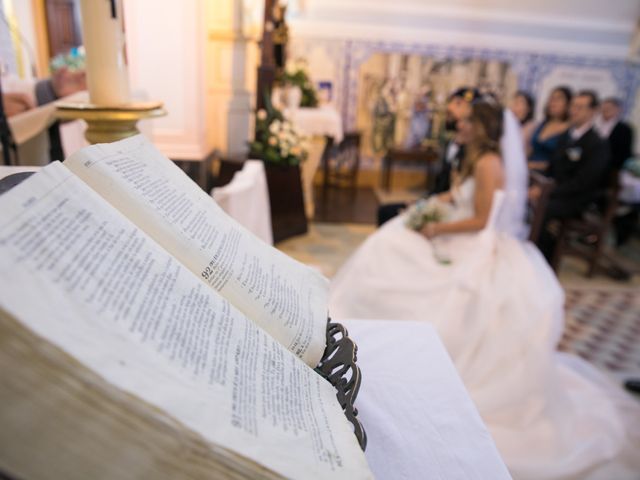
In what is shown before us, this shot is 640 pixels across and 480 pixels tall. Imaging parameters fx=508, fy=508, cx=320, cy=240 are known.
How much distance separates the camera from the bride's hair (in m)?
2.89

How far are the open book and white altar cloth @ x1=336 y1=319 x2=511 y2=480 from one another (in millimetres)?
130

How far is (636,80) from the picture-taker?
26.3 ft

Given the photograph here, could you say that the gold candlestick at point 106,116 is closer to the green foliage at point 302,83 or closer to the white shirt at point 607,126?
the green foliage at point 302,83

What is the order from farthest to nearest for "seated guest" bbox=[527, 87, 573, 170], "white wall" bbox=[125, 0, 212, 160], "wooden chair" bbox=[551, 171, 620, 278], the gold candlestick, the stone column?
"seated guest" bbox=[527, 87, 573, 170], the stone column, "wooden chair" bbox=[551, 171, 620, 278], "white wall" bbox=[125, 0, 212, 160], the gold candlestick

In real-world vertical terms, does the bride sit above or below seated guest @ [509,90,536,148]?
below

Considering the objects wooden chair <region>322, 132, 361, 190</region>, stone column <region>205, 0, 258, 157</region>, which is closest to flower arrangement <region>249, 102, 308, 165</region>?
stone column <region>205, 0, 258, 157</region>

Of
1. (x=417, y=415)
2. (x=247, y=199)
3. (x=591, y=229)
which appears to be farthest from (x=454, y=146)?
(x=417, y=415)

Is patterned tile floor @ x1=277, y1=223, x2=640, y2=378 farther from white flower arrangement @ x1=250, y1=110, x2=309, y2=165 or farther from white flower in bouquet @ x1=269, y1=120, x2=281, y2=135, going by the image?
white flower in bouquet @ x1=269, y1=120, x2=281, y2=135

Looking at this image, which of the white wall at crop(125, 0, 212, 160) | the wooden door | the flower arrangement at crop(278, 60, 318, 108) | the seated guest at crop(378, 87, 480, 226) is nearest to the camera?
the seated guest at crop(378, 87, 480, 226)

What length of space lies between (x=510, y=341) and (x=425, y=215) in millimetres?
938

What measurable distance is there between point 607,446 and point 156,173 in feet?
7.93

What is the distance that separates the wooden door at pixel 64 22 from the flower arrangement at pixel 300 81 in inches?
182

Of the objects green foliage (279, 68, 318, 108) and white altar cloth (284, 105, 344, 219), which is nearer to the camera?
white altar cloth (284, 105, 344, 219)

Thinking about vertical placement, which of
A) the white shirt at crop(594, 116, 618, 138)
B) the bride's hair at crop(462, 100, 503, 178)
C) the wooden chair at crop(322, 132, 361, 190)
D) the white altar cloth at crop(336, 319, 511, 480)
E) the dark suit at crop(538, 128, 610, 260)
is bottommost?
the wooden chair at crop(322, 132, 361, 190)
